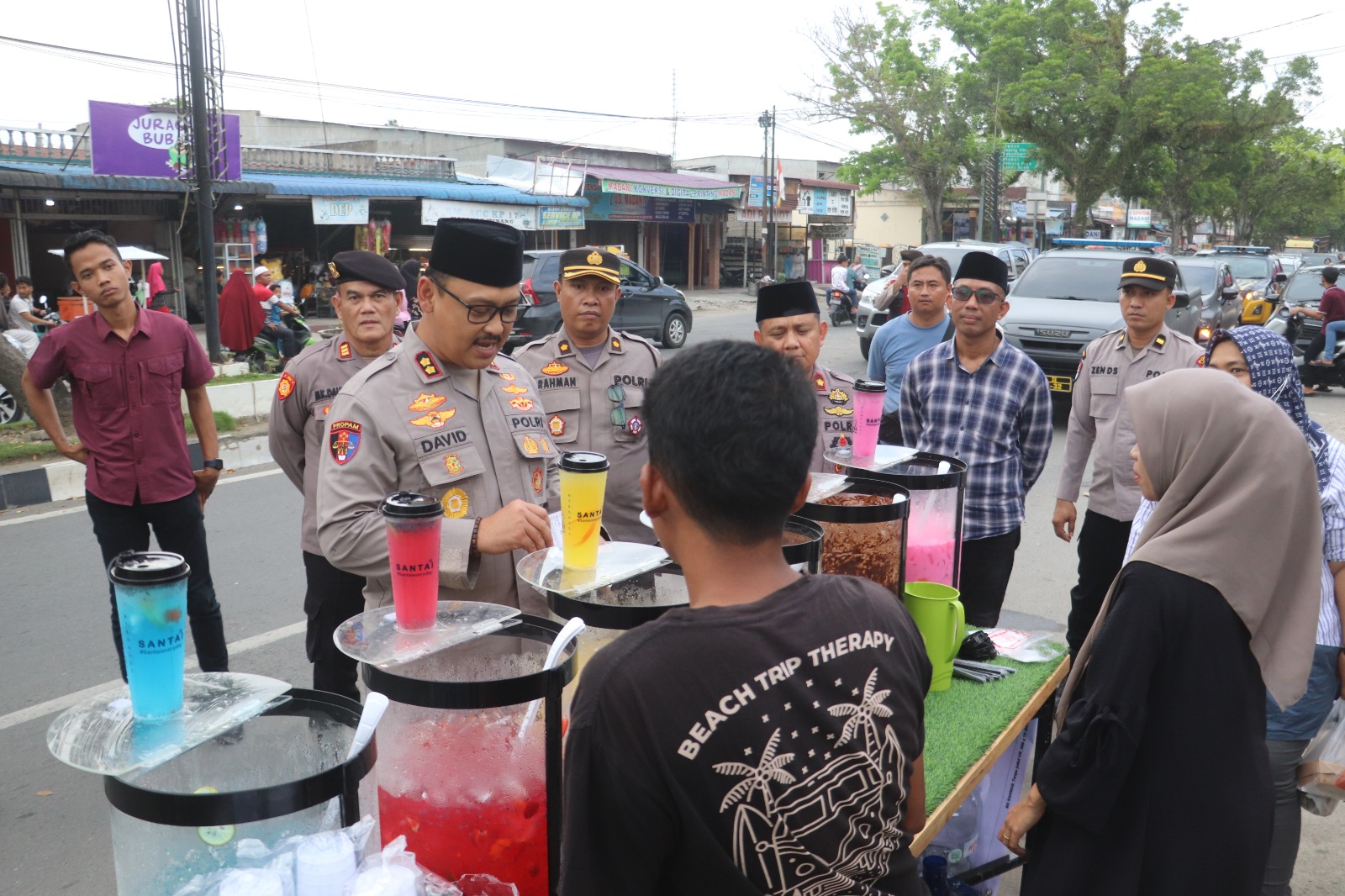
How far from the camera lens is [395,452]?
240 cm

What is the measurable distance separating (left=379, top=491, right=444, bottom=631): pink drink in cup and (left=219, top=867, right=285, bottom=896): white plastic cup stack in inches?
19.2

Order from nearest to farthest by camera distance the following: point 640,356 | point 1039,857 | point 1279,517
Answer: point 1279,517, point 1039,857, point 640,356

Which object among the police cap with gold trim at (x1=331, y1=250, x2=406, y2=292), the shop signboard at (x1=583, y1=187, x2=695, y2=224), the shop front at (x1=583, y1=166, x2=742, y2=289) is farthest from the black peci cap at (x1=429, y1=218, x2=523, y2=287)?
the shop signboard at (x1=583, y1=187, x2=695, y2=224)

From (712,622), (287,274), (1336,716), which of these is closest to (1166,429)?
(1336,716)

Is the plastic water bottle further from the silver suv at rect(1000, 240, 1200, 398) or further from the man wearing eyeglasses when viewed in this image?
the silver suv at rect(1000, 240, 1200, 398)

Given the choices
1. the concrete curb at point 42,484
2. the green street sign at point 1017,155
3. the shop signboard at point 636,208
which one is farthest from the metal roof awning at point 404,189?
the green street sign at point 1017,155

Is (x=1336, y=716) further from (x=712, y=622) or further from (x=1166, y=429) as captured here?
(x=712, y=622)

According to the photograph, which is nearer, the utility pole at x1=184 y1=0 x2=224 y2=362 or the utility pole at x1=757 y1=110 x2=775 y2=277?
the utility pole at x1=184 y1=0 x2=224 y2=362

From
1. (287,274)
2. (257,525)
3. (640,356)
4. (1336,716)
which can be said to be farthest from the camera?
(287,274)

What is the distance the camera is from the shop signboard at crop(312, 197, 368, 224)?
20.0m

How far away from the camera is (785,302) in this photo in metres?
3.37

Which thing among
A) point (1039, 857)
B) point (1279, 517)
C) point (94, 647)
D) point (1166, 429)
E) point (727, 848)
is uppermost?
point (1166, 429)

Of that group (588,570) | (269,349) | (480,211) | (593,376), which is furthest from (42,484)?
(480,211)

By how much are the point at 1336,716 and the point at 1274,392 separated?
935mm
